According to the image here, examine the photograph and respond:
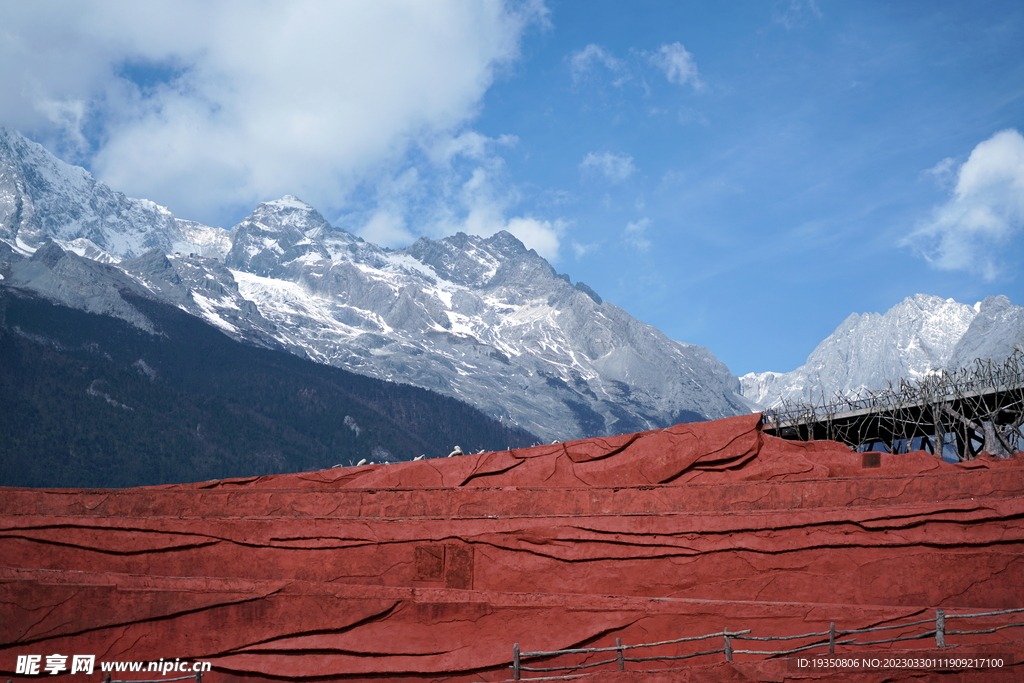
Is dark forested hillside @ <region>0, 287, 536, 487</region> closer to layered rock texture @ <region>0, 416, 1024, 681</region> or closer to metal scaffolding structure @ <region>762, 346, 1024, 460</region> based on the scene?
layered rock texture @ <region>0, 416, 1024, 681</region>

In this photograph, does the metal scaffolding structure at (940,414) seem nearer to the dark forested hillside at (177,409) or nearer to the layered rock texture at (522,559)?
the layered rock texture at (522,559)

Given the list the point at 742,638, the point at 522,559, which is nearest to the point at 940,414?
the point at 742,638

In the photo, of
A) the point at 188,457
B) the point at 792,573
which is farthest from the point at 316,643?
the point at 188,457

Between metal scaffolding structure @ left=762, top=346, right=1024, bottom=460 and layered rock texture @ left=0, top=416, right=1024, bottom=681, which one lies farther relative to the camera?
metal scaffolding structure @ left=762, top=346, right=1024, bottom=460

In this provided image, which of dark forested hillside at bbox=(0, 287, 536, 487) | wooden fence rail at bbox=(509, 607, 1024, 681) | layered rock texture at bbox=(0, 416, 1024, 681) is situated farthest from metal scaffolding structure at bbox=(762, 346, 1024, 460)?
dark forested hillside at bbox=(0, 287, 536, 487)

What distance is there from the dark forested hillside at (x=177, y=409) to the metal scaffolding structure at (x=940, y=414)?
274 feet

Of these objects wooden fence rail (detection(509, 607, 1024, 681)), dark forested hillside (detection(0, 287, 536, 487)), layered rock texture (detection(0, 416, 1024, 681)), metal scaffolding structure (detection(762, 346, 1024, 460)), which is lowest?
wooden fence rail (detection(509, 607, 1024, 681))

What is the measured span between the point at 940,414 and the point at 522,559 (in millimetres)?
18415

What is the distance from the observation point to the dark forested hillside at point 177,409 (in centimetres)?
9638

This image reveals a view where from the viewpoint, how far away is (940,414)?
92.0 ft

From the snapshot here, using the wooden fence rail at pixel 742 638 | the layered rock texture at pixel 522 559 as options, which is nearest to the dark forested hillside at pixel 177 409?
the layered rock texture at pixel 522 559

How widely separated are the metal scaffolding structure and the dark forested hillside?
83445mm

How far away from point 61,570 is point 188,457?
92488 mm

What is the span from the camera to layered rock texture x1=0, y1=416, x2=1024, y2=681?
620 inches
